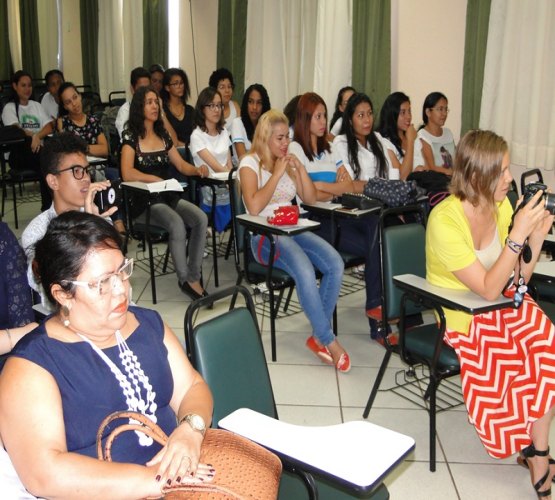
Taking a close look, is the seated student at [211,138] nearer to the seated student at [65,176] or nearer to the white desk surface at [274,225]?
the white desk surface at [274,225]

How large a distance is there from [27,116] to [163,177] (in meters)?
2.86

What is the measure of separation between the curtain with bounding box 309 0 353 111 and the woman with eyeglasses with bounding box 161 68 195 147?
4.39 ft

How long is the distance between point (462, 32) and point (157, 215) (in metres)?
3.08

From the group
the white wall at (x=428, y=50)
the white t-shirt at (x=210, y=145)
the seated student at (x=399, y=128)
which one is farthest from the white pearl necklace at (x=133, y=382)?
the white wall at (x=428, y=50)

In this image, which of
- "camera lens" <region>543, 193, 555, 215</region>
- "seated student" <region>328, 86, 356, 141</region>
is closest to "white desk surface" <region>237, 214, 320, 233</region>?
"camera lens" <region>543, 193, 555, 215</region>

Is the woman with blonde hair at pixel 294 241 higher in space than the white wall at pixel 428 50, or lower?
lower

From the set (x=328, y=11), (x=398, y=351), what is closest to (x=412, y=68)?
(x=328, y=11)

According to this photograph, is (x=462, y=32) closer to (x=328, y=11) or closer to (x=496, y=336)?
(x=328, y=11)

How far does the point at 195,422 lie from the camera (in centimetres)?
149

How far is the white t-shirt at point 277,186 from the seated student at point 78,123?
7.73 feet

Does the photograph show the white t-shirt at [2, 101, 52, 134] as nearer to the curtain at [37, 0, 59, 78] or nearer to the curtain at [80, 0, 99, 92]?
the curtain at [80, 0, 99, 92]

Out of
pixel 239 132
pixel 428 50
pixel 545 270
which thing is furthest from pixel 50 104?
pixel 545 270

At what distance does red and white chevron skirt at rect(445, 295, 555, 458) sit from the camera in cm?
231

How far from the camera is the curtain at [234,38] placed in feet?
23.8
